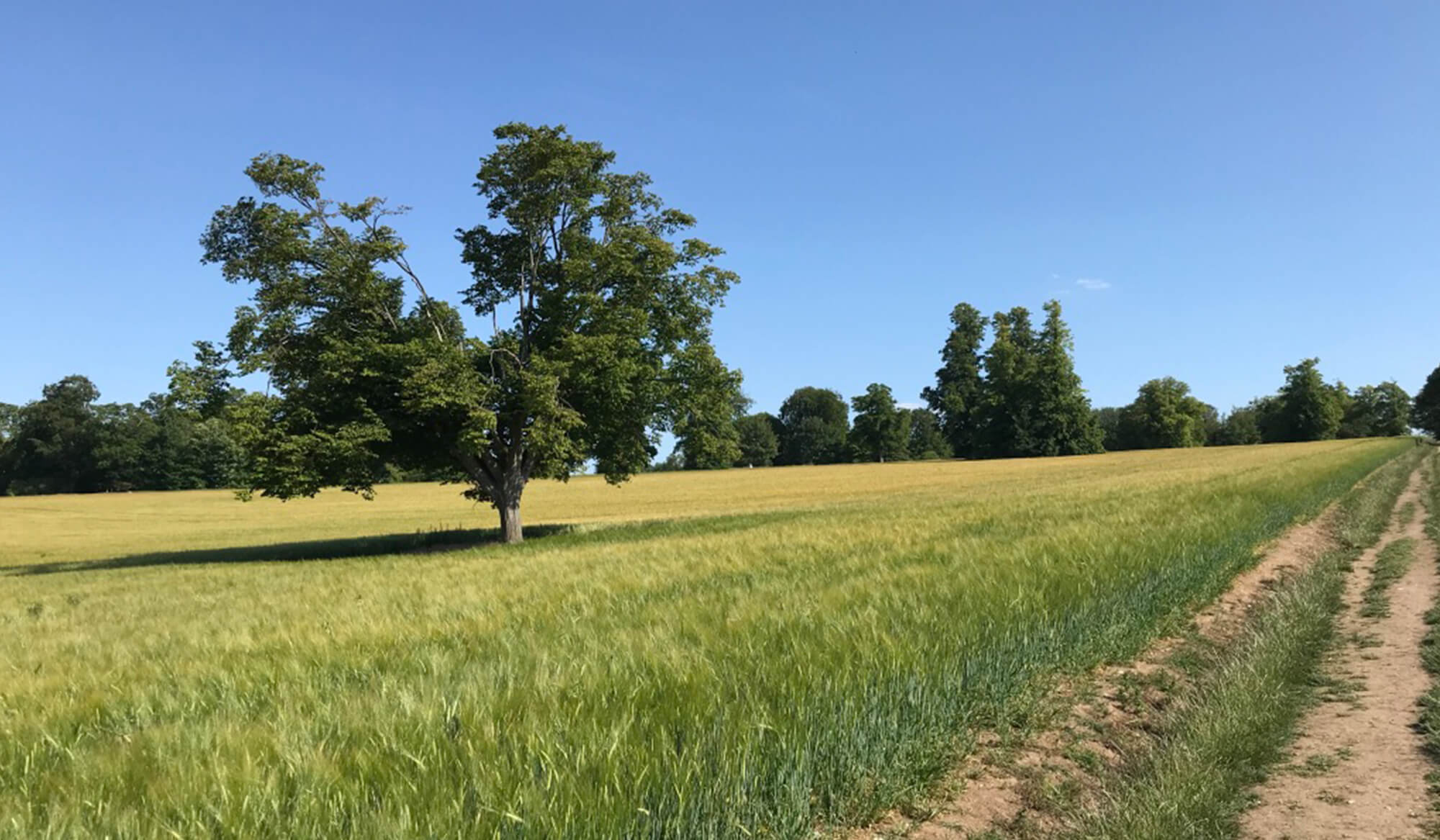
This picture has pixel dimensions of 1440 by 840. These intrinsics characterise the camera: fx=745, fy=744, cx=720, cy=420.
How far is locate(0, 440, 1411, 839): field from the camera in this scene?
2492 millimetres

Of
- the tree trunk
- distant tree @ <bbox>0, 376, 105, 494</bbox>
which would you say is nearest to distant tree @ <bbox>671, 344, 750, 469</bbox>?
the tree trunk

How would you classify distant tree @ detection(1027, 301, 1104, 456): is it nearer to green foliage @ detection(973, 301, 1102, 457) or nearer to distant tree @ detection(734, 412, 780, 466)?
green foliage @ detection(973, 301, 1102, 457)

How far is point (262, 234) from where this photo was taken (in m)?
22.2

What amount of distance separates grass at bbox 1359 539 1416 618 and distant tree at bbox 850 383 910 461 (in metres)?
101

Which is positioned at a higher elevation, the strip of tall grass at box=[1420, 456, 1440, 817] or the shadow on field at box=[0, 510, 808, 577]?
the strip of tall grass at box=[1420, 456, 1440, 817]

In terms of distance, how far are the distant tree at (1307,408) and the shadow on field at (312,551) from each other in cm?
12795

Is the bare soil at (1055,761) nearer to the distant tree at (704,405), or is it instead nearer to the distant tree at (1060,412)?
the distant tree at (704,405)

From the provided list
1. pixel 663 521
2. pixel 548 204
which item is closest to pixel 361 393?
pixel 548 204

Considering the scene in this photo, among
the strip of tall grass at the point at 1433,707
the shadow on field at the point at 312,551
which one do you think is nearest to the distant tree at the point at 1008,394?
the shadow on field at the point at 312,551

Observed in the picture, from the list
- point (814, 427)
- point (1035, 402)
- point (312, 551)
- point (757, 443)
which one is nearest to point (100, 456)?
point (312, 551)

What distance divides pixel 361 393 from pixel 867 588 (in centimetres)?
1991

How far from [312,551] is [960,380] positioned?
97550mm

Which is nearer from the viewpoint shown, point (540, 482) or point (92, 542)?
point (92, 542)

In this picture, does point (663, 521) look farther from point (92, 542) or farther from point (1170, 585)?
Answer: point (92, 542)
